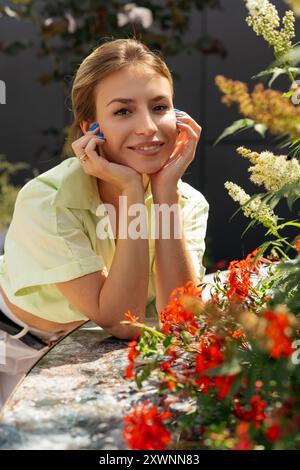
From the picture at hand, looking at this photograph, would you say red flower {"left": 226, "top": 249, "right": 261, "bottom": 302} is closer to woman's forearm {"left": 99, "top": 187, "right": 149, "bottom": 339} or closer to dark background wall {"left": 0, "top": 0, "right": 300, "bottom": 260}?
woman's forearm {"left": 99, "top": 187, "right": 149, "bottom": 339}

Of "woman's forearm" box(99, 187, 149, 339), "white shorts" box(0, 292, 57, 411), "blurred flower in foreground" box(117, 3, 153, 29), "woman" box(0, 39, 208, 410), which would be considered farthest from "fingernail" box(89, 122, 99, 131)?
"blurred flower in foreground" box(117, 3, 153, 29)

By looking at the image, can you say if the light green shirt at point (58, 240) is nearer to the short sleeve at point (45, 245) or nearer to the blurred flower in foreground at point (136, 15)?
the short sleeve at point (45, 245)

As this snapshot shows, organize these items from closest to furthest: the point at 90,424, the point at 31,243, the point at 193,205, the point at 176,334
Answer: the point at 90,424 → the point at 176,334 → the point at 31,243 → the point at 193,205

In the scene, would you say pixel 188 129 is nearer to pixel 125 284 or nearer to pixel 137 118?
pixel 137 118

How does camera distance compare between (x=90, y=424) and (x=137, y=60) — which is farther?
(x=137, y=60)

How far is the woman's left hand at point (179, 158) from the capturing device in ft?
6.14

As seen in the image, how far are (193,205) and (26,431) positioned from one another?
1118mm

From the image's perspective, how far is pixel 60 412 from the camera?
3.76 feet

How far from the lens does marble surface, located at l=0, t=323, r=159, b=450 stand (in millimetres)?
1065

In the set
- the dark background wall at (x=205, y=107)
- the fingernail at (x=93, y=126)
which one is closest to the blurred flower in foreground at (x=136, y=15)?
the dark background wall at (x=205, y=107)

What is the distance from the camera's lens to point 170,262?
1.82 m

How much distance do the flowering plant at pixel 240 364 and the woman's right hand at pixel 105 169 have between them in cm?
50
